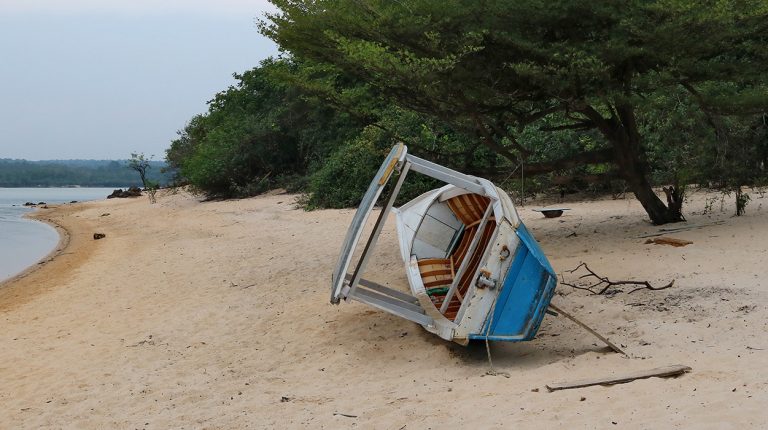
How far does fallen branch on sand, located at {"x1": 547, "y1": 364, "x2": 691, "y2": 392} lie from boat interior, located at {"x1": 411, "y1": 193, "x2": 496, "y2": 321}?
126 inches

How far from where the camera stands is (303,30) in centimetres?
1117

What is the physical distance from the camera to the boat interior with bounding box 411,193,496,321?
8.99m

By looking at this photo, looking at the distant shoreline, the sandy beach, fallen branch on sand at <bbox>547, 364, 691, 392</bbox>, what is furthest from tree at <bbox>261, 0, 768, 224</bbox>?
the distant shoreline

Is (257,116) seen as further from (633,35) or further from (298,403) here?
(298,403)

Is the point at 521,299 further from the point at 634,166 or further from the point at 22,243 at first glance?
the point at 22,243

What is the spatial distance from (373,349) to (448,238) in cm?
237

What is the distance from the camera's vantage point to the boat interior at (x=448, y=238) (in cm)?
899

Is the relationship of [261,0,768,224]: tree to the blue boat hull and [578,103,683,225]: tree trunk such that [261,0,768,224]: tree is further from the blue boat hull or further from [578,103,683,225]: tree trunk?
the blue boat hull

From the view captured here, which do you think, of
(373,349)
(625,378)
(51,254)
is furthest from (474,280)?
(51,254)

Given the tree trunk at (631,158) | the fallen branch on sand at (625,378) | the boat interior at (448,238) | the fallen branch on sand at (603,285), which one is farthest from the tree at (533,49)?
the fallen branch on sand at (625,378)

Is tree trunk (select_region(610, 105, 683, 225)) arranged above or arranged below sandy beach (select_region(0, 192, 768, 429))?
above

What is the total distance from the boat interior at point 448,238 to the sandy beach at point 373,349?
29.6 inches

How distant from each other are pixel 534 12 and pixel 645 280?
13.1ft

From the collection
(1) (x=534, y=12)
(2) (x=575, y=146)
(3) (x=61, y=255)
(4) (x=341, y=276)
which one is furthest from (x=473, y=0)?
(3) (x=61, y=255)
